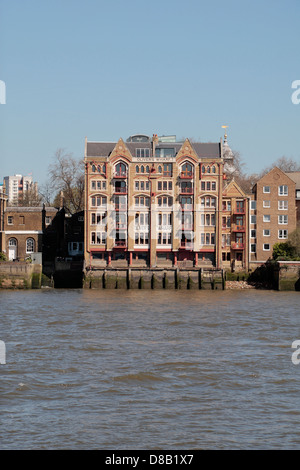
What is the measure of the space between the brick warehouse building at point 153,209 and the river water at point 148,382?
30.5m

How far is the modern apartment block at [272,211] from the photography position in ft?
271

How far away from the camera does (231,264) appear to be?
8106cm

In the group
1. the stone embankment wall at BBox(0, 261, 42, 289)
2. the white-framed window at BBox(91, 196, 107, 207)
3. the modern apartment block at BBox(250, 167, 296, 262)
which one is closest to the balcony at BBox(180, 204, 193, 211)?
the white-framed window at BBox(91, 196, 107, 207)

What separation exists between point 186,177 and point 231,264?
37.9ft

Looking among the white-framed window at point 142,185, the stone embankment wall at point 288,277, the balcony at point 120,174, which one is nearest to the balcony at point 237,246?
the stone embankment wall at point 288,277

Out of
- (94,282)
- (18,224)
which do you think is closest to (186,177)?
(94,282)

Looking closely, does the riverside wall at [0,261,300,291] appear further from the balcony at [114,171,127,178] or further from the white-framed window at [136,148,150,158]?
the white-framed window at [136,148,150,158]

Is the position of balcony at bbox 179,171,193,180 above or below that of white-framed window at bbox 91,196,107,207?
above

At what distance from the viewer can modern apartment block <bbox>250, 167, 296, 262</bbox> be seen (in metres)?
82.8

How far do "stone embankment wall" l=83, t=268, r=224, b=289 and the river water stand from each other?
2695 centimetres

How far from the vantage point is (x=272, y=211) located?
8288cm

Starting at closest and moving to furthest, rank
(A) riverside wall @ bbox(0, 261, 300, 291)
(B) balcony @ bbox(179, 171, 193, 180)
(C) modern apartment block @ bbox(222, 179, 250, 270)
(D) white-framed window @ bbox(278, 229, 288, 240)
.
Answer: (A) riverside wall @ bbox(0, 261, 300, 291) < (B) balcony @ bbox(179, 171, 193, 180) < (C) modern apartment block @ bbox(222, 179, 250, 270) < (D) white-framed window @ bbox(278, 229, 288, 240)

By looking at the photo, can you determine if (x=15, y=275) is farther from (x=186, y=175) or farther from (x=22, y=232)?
(x=186, y=175)
